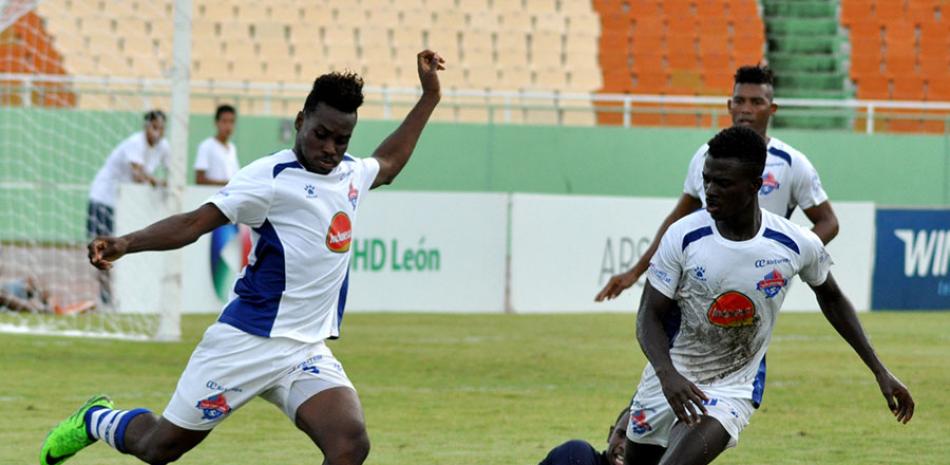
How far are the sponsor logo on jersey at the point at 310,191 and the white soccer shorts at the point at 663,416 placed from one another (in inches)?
58.8

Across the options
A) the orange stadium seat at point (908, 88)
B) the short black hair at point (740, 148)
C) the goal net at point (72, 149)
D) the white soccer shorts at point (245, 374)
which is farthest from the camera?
the orange stadium seat at point (908, 88)

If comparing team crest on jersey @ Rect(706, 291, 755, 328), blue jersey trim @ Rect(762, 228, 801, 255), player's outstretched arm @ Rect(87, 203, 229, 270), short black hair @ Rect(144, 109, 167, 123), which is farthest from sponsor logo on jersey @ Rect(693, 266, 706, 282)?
short black hair @ Rect(144, 109, 167, 123)

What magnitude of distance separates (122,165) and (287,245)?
10871mm

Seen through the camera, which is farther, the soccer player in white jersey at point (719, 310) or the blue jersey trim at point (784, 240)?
the blue jersey trim at point (784, 240)

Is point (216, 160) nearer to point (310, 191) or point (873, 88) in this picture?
point (310, 191)

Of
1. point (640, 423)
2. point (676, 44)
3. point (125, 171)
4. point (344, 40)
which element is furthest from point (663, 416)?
point (676, 44)

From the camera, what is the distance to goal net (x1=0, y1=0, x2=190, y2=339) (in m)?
15.2

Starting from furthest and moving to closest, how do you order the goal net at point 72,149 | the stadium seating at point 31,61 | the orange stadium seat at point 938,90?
1. the orange stadium seat at point 938,90
2. the stadium seating at point 31,61
3. the goal net at point 72,149

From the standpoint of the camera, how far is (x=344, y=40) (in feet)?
90.3

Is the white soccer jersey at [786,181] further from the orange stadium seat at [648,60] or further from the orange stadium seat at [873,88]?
the orange stadium seat at [873,88]

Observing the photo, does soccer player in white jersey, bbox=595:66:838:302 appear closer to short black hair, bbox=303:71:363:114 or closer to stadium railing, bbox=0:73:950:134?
short black hair, bbox=303:71:363:114

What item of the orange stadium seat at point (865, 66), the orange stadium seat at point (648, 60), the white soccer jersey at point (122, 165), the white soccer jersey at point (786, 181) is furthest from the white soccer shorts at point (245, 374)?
the orange stadium seat at point (865, 66)

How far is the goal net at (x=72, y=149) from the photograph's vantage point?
49.9ft

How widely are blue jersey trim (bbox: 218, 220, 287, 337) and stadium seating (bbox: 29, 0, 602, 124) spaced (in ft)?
67.3
